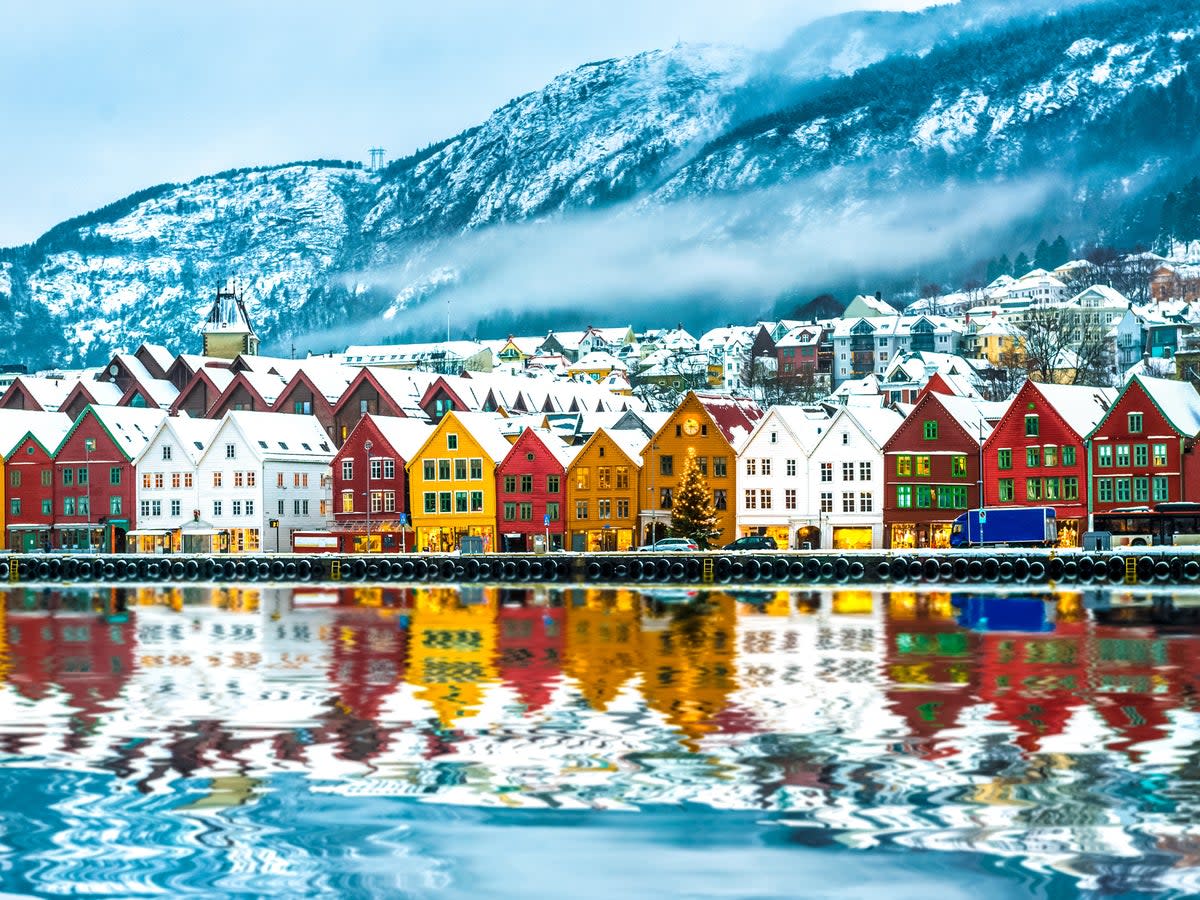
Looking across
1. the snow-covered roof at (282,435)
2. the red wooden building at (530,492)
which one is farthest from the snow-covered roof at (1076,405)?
the snow-covered roof at (282,435)

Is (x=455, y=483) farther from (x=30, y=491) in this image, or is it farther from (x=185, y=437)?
(x=30, y=491)

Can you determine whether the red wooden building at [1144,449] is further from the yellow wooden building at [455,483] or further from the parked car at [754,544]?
the yellow wooden building at [455,483]

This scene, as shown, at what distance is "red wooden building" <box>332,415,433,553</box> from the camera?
409ft

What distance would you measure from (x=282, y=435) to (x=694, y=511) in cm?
3983

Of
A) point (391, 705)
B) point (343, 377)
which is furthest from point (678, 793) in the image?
point (343, 377)

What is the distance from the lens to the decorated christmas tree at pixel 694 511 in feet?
358

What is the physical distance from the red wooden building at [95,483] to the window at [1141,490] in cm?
7359

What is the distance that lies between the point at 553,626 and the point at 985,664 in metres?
21.4

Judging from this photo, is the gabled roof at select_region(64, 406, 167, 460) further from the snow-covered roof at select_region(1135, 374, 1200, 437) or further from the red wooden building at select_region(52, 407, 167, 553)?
the snow-covered roof at select_region(1135, 374, 1200, 437)

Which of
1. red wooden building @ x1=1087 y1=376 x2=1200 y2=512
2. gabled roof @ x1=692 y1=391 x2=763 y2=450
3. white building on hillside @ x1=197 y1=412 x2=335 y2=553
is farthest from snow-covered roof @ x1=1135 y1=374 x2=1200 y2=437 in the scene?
white building on hillside @ x1=197 y1=412 x2=335 y2=553

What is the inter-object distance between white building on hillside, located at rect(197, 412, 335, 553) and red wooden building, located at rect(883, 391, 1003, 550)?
44015 millimetres

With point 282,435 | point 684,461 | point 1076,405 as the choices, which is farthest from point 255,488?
point 1076,405

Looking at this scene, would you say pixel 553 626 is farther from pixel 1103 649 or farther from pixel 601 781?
pixel 601 781

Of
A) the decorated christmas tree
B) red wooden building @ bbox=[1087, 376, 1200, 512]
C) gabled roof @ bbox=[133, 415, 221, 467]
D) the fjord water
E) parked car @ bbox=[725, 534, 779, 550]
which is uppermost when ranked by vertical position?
gabled roof @ bbox=[133, 415, 221, 467]
